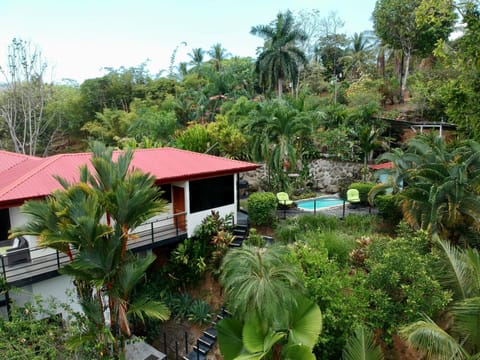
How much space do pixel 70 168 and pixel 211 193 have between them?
5063 millimetres

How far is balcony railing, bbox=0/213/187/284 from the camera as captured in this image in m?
9.22

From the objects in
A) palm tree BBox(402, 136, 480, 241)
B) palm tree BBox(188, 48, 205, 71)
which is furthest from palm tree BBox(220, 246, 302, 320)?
palm tree BBox(188, 48, 205, 71)

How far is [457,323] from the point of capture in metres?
7.78

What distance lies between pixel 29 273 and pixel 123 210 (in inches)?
160

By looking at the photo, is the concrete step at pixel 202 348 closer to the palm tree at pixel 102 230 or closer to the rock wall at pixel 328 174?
the palm tree at pixel 102 230

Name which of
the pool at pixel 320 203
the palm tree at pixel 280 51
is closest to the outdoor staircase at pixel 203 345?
the pool at pixel 320 203

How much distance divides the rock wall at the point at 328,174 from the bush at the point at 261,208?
7334 mm

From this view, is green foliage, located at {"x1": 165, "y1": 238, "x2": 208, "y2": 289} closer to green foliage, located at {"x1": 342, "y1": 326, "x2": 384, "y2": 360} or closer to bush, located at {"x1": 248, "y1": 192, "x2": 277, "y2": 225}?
bush, located at {"x1": 248, "y1": 192, "x2": 277, "y2": 225}

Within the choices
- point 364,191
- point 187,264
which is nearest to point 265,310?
point 187,264

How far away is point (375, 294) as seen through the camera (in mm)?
8328

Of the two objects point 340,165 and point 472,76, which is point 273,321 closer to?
point 472,76

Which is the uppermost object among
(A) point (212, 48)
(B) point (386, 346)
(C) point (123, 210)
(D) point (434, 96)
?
(A) point (212, 48)

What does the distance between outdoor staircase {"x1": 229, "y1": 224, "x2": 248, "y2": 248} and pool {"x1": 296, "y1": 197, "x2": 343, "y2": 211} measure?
512 centimetres

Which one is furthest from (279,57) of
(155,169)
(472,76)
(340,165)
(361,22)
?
(361,22)
